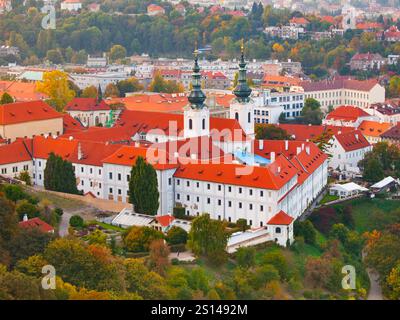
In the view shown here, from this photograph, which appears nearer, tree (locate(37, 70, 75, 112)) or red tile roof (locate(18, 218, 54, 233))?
red tile roof (locate(18, 218, 54, 233))

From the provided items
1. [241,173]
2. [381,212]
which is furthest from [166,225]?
[381,212]

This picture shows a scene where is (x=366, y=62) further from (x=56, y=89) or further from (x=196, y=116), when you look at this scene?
(x=196, y=116)

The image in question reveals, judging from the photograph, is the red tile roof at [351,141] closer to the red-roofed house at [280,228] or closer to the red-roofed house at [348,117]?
the red-roofed house at [348,117]

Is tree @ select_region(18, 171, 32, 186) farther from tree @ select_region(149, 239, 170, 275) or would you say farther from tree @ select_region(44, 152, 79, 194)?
tree @ select_region(149, 239, 170, 275)

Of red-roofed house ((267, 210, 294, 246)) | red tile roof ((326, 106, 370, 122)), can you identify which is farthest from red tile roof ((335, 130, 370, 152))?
red-roofed house ((267, 210, 294, 246))

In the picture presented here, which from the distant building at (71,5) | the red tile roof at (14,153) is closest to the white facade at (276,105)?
the red tile roof at (14,153)
